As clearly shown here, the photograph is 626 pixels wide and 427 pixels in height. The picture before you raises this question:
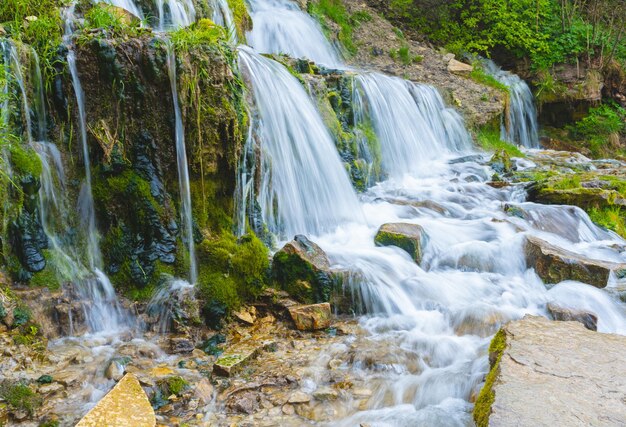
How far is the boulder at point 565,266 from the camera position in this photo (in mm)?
5099

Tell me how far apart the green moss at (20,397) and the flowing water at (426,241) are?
1625 millimetres

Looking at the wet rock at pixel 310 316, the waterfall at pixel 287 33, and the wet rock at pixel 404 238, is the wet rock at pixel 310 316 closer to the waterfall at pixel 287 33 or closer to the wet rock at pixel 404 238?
the wet rock at pixel 404 238

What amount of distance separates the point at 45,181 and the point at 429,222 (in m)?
4.41

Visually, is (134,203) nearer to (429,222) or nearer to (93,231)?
(93,231)

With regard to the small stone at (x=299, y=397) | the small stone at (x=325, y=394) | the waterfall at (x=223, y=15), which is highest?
the waterfall at (x=223, y=15)

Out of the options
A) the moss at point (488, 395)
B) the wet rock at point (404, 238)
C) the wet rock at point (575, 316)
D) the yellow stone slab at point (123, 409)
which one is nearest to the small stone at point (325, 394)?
the moss at point (488, 395)

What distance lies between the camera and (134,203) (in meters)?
4.35

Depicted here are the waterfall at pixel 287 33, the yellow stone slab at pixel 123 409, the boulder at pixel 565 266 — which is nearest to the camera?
the yellow stone slab at pixel 123 409

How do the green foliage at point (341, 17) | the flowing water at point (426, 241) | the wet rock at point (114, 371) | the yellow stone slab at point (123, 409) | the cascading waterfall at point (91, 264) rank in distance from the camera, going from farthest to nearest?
the green foliage at point (341, 17)
the cascading waterfall at point (91, 264)
the flowing water at point (426, 241)
the wet rock at point (114, 371)
the yellow stone slab at point (123, 409)

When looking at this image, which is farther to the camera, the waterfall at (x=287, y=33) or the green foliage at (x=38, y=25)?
the waterfall at (x=287, y=33)

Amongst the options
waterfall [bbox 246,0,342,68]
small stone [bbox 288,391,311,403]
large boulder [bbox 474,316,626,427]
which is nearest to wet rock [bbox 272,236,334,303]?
small stone [bbox 288,391,311,403]

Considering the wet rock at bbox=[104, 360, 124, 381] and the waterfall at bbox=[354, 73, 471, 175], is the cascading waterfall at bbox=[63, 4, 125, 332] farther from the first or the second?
the waterfall at bbox=[354, 73, 471, 175]

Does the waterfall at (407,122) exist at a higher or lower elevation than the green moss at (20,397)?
higher

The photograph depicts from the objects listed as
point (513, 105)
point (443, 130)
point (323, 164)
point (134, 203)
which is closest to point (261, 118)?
point (323, 164)
